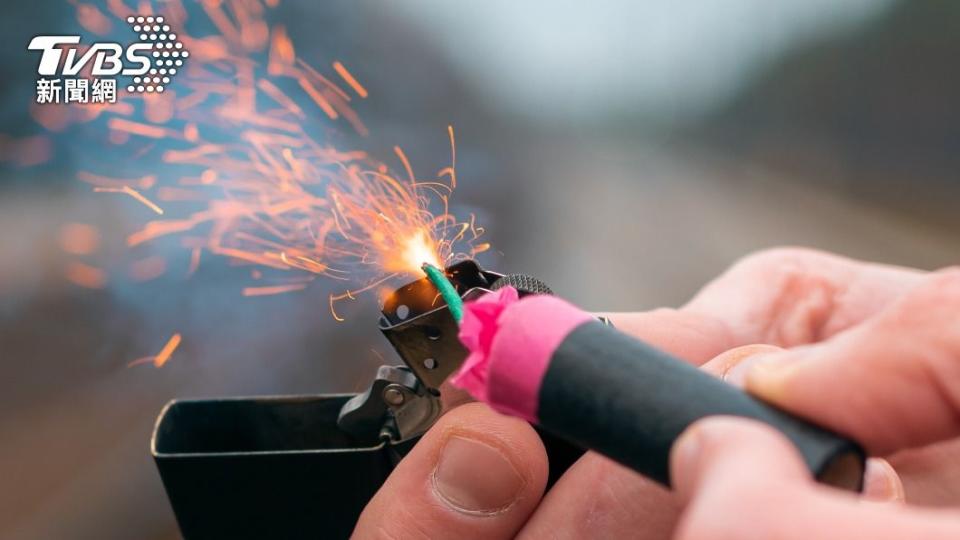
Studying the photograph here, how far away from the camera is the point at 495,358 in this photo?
58cm

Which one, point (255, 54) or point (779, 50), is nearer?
point (255, 54)

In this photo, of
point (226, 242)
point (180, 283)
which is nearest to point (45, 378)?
point (180, 283)

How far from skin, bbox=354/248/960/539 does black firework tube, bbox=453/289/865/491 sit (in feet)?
0.06

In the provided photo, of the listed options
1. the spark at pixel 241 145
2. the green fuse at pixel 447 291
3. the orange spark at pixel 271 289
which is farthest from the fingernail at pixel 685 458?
the orange spark at pixel 271 289

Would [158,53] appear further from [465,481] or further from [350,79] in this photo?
[465,481]

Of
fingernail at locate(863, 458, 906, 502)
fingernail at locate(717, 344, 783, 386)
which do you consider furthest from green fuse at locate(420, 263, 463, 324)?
fingernail at locate(863, 458, 906, 502)

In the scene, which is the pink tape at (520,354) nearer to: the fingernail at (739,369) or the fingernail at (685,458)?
the fingernail at (685,458)

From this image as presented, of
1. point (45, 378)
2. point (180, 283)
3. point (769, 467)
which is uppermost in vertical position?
point (769, 467)

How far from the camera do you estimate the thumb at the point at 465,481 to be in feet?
3.18

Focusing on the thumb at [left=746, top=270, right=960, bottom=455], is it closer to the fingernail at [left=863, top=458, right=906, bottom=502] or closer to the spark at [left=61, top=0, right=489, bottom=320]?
the fingernail at [left=863, top=458, right=906, bottom=502]

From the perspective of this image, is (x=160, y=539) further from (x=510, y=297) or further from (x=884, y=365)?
(x=884, y=365)

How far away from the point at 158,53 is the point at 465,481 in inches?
58.7

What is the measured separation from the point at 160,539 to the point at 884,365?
62.1 inches

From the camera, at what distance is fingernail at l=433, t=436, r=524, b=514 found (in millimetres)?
967
